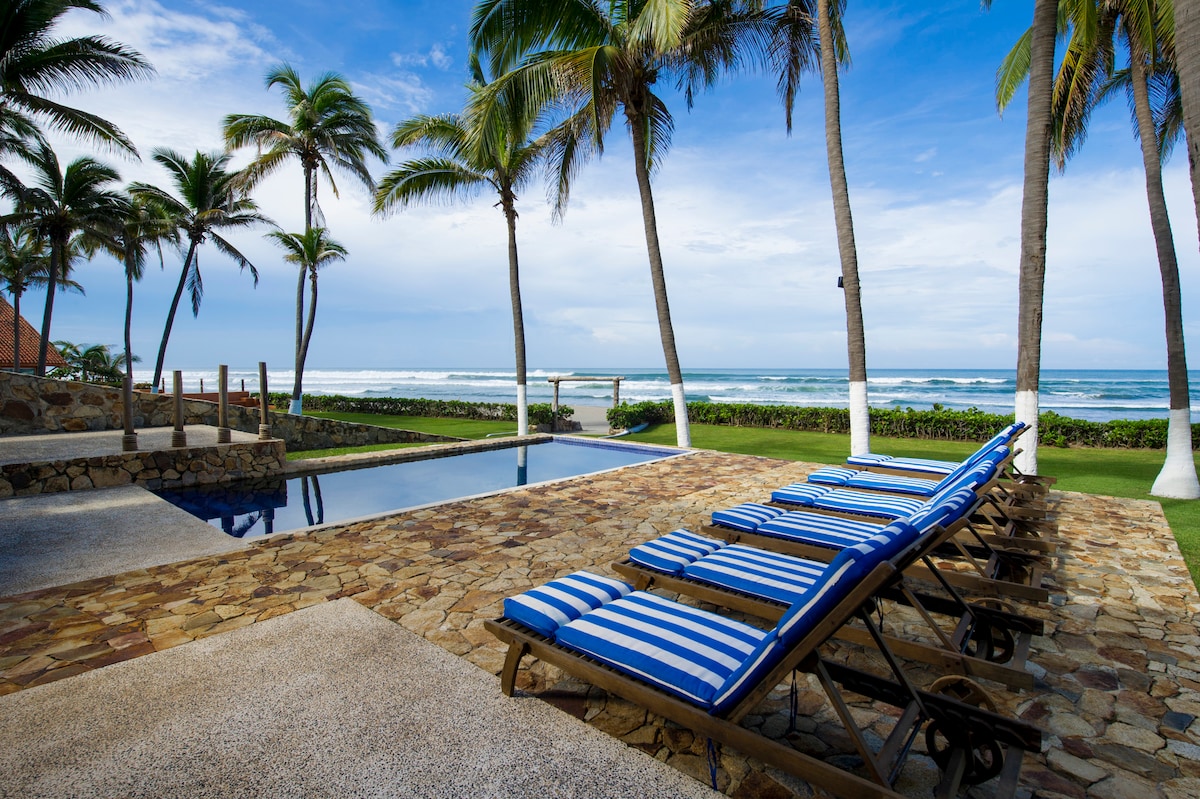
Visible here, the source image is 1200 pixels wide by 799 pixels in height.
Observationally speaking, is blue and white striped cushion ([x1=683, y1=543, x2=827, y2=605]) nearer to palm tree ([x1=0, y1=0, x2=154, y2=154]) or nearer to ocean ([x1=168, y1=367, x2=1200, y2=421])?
palm tree ([x1=0, y1=0, x2=154, y2=154])

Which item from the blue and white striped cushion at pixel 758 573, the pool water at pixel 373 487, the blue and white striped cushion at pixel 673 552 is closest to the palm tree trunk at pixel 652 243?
the pool water at pixel 373 487

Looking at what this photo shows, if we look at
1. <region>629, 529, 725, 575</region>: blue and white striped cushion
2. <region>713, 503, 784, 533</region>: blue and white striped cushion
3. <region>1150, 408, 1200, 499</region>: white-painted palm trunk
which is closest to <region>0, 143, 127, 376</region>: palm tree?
<region>629, 529, 725, 575</region>: blue and white striped cushion

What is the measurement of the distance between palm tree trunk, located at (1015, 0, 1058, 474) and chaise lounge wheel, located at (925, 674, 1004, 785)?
575 centimetres

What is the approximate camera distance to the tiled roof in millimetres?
21156

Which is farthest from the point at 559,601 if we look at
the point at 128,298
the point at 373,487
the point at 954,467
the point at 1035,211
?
the point at 128,298

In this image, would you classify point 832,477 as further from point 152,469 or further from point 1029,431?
point 152,469

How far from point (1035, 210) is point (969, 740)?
6.93 m

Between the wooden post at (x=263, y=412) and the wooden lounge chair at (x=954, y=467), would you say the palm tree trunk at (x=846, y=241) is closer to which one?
the wooden lounge chair at (x=954, y=467)

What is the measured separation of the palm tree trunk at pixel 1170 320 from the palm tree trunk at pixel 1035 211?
166 centimetres

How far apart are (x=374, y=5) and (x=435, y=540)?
1013 cm

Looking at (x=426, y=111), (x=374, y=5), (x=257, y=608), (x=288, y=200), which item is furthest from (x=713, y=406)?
(x=288, y=200)

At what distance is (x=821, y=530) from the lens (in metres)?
3.66

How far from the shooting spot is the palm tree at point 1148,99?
6.67 meters

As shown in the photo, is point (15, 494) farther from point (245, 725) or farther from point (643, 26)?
point (643, 26)
